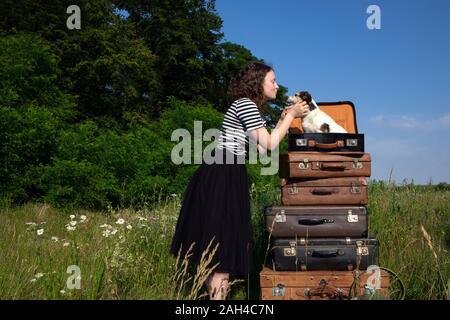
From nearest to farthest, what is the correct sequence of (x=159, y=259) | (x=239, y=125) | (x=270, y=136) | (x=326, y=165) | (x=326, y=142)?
(x=270, y=136), (x=239, y=125), (x=326, y=165), (x=326, y=142), (x=159, y=259)

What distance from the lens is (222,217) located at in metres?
4.09

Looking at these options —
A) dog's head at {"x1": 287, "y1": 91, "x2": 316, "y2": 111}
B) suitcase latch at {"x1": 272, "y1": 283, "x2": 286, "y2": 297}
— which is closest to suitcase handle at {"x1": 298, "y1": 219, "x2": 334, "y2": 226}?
suitcase latch at {"x1": 272, "y1": 283, "x2": 286, "y2": 297}

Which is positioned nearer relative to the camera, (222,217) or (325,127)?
(222,217)

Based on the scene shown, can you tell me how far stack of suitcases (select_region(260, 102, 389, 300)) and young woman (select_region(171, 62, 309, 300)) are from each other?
1.38ft

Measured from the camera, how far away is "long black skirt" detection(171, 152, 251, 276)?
4.05m

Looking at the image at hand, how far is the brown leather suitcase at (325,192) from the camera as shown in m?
4.55

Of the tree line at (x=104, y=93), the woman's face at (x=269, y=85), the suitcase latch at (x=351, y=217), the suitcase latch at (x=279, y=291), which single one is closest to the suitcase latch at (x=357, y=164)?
the suitcase latch at (x=351, y=217)

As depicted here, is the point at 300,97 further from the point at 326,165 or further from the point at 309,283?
the point at 309,283

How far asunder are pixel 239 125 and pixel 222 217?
30.7 inches

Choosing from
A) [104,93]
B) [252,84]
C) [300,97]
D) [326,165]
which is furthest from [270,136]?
[104,93]

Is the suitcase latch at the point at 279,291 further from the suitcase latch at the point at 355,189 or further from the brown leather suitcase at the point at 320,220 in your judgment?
the suitcase latch at the point at 355,189

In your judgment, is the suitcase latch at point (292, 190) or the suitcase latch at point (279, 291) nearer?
the suitcase latch at point (279, 291)

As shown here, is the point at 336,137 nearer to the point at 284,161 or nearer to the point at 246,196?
the point at 284,161

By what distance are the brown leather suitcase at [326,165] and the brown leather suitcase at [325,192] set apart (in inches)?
2.3
